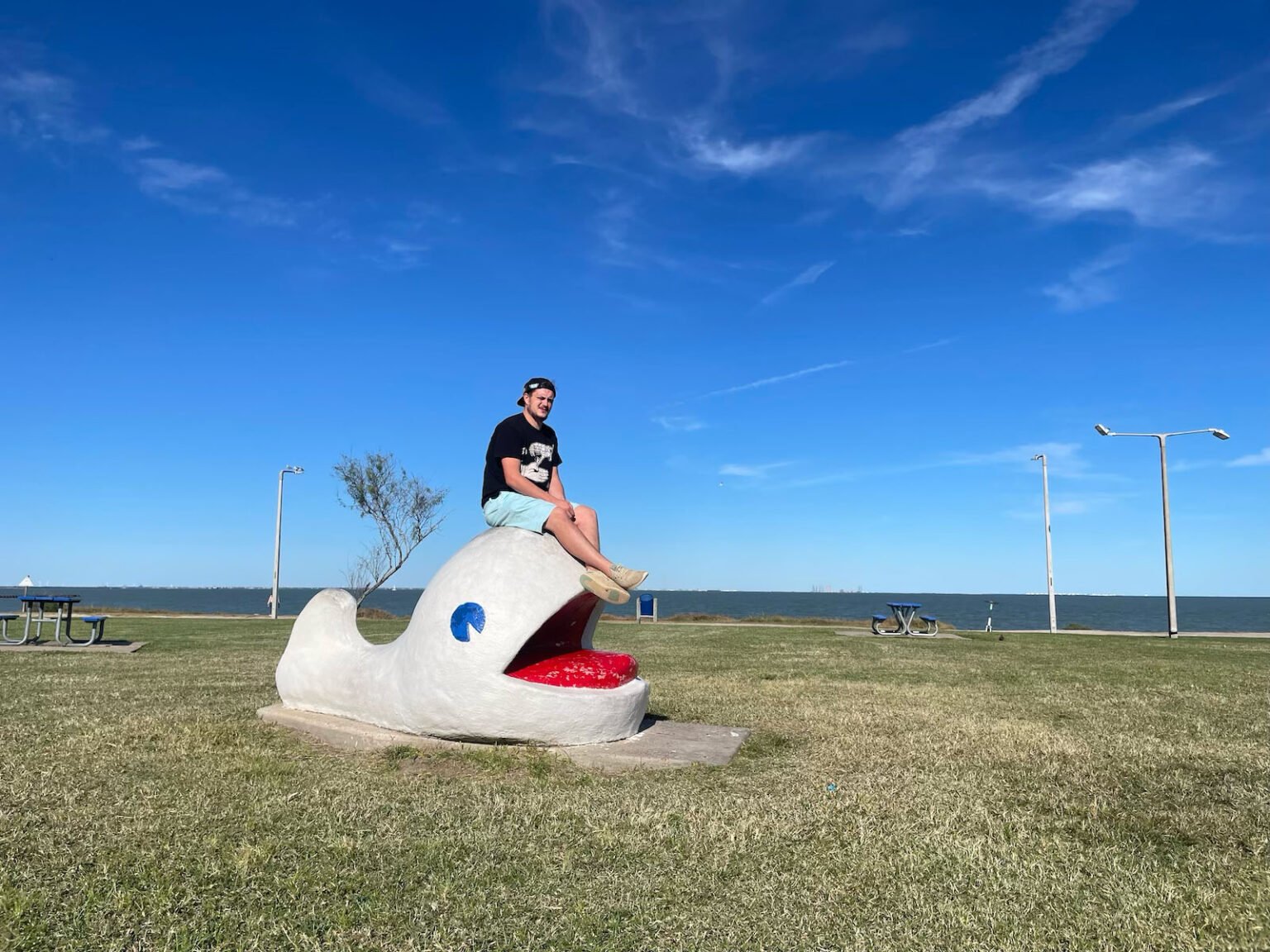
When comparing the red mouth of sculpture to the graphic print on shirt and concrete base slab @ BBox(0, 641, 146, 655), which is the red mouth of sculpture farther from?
concrete base slab @ BBox(0, 641, 146, 655)

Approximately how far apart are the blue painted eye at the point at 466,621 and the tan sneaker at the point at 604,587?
0.80 meters

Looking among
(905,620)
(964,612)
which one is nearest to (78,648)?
(905,620)

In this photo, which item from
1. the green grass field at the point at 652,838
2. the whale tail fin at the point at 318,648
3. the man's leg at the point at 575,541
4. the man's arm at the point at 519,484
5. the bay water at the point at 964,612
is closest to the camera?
the green grass field at the point at 652,838

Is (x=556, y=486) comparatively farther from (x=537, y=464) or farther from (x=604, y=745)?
(x=604, y=745)

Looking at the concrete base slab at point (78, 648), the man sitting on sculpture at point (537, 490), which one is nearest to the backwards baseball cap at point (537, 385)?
the man sitting on sculpture at point (537, 490)

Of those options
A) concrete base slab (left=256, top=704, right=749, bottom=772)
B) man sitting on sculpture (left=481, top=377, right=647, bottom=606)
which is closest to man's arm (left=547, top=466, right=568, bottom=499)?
man sitting on sculpture (left=481, top=377, right=647, bottom=606)

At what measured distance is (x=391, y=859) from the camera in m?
4.37

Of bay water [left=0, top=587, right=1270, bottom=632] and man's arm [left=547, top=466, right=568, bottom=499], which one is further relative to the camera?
bay water [left=0, top=587, right=1270, bottom=632]

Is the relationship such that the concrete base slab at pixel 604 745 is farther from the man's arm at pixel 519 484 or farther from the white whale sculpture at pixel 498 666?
the man's arm at pixel 519 484

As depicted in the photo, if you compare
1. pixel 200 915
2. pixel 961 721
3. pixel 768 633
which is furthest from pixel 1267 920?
pixel 768 633

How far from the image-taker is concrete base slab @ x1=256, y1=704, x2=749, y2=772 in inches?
256

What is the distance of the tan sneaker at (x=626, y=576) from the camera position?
6.47 metres

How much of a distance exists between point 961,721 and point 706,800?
4428 millimetres

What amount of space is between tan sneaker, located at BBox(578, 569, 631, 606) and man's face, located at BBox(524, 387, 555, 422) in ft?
4.77
